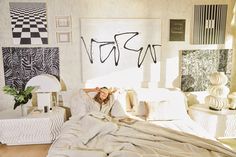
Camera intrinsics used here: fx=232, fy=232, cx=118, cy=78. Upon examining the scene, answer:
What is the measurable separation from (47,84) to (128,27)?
4.80 feet

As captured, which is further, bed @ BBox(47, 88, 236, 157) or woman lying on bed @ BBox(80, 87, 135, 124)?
woman lying on bed @ BBox(80, 87, 135, 124)

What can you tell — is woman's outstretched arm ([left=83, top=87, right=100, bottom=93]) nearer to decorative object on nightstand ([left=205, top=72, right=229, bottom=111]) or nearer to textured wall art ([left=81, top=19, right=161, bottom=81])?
textured wall art ([left=81, top=19, right=161, bottom=81])

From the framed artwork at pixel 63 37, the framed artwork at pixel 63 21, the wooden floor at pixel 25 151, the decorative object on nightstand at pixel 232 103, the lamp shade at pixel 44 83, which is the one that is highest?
the framed artwork at pixel 63 21

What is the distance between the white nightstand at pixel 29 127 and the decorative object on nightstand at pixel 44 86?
0.64ft

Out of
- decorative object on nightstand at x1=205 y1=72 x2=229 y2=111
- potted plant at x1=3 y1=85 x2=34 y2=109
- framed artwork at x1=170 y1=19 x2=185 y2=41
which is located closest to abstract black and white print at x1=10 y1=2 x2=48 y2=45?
potted plant at x1=3 y1=85 x2=34 y2=109

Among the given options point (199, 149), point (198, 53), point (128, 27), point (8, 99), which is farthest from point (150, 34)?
point (8, 99)

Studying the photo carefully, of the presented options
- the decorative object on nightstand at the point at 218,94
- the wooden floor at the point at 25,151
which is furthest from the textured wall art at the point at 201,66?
the wooden floor at the point at 25,151

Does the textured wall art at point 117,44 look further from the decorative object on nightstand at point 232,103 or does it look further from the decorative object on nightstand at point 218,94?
the decorative object on nightstand at point 232,103

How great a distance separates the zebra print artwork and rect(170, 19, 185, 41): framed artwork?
179 cm

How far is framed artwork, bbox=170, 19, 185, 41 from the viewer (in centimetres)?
361

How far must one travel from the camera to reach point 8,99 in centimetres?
355

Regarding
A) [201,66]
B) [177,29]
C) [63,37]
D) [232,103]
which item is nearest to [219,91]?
[232,103]

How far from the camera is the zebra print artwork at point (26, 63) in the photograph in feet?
11.3

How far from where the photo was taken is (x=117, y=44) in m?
3.54
